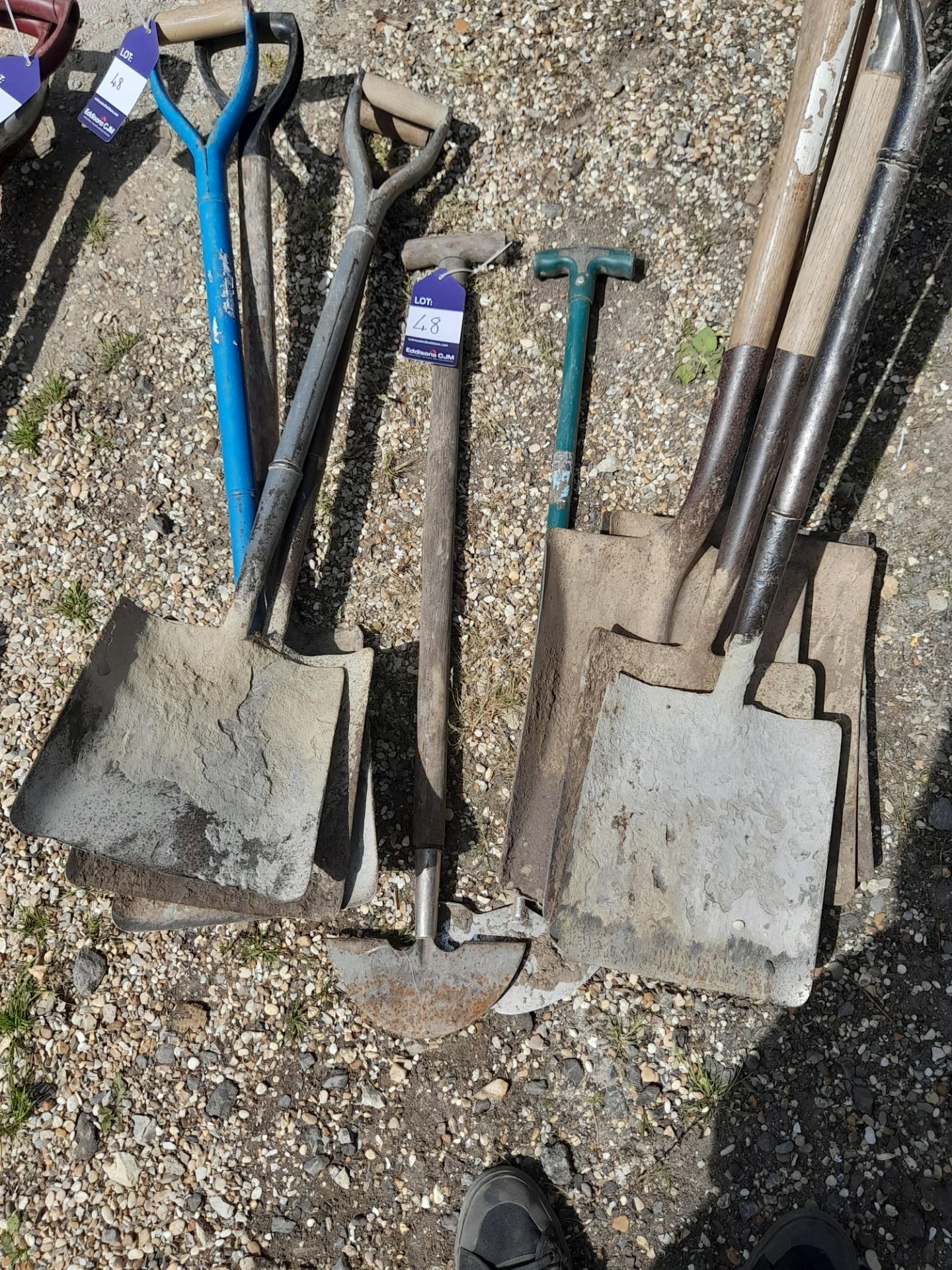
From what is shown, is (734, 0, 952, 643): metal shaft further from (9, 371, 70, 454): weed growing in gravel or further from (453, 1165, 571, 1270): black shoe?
(9, 371, 70, 454): weed growing in gravel

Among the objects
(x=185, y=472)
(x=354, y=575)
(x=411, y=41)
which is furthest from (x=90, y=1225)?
(x=411, y=41)

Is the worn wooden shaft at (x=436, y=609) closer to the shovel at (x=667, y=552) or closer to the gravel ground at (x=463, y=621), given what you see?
the gravel ground at (x=463, y=621)

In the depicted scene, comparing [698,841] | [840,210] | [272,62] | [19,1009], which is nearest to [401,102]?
[272,62]

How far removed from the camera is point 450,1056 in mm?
2705

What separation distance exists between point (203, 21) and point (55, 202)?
1.08 m

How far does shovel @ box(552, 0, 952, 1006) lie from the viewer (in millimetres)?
2234

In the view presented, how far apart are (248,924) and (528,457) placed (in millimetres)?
1971

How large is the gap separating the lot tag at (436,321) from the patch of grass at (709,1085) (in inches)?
101

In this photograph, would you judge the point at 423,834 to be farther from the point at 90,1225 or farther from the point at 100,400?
the point at 100,400

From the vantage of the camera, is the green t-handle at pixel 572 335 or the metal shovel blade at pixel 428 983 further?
the green t-handle at pixel 572 335

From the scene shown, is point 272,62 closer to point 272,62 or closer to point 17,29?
point 272,62

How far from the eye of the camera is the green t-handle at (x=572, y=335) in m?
2.85

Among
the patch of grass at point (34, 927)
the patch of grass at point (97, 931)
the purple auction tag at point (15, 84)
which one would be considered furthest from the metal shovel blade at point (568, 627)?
the purple auction tag at point (15, 84)

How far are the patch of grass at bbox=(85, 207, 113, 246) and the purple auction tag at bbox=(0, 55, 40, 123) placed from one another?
1.56ft
